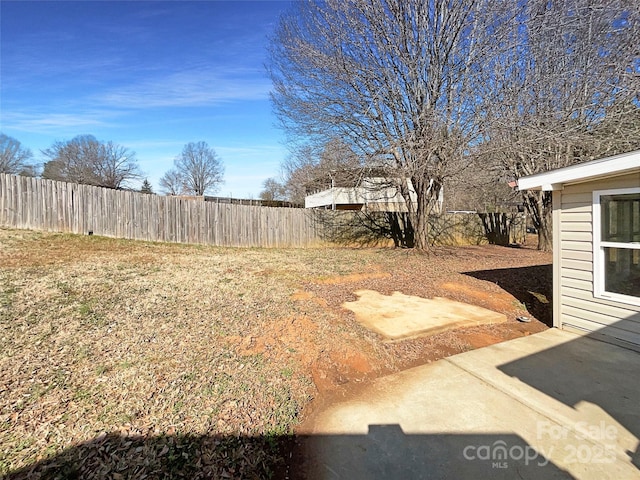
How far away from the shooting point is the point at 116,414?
7.32 ft

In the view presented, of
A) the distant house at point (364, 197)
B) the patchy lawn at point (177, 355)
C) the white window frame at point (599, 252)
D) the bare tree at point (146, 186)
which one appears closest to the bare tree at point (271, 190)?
the distant house at point (364, 197)

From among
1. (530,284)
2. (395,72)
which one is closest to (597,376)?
(530,284)

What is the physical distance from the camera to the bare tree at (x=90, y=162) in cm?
3062

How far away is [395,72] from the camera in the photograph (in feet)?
27.1

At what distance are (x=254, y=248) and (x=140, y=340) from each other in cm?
772

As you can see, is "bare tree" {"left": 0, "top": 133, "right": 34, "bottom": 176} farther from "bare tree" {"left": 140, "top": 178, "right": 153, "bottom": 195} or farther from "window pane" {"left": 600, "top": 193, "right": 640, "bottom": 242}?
"window pane" {"left": 600, "top": 193, "right": 640, "bottom": 242}

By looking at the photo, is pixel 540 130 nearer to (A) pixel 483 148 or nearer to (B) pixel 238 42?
(A) pixel 483 148

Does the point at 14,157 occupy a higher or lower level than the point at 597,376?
higher

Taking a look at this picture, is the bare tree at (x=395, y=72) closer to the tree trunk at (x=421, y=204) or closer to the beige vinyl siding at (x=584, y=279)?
the tree trunk at (x=421, y=204)

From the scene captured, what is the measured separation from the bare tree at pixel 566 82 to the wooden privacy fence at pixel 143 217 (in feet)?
23.4

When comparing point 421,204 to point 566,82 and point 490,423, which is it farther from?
point 490,423

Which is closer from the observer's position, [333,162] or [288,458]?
[288,458]

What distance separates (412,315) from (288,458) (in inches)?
115

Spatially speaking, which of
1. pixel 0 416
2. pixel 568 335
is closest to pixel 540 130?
pixel 568 335
